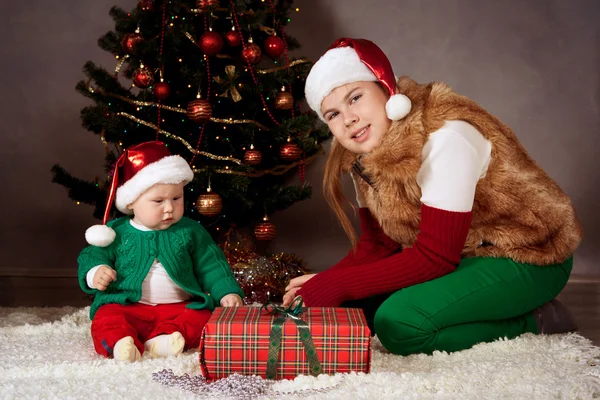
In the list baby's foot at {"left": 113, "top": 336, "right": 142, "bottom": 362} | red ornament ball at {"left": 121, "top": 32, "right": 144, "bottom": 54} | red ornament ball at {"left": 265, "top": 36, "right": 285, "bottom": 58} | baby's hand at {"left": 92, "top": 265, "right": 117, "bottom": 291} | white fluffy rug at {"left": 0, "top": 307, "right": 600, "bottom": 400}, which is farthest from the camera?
red ornament ball at {"left": 265, "top": 36, "right": 285, "bottom": 58}

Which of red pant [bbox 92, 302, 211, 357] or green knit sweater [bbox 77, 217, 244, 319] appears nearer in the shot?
red pant [bbox 92, 302, 211, 357]

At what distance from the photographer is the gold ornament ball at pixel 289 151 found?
9.27 ft

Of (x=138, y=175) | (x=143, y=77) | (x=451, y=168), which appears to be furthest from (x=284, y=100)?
(x=451, y=168)

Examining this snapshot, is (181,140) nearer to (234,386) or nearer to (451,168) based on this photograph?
(451,168)

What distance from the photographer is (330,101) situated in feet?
6.10

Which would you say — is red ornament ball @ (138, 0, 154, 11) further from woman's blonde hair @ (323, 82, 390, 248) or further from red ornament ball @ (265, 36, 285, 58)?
woman's blonde hair @ (323, 82, 390, 248)

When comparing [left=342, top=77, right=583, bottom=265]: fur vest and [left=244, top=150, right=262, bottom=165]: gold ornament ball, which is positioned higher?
[left=244, top=150, right=262, bottom=165]: gold ornament ball

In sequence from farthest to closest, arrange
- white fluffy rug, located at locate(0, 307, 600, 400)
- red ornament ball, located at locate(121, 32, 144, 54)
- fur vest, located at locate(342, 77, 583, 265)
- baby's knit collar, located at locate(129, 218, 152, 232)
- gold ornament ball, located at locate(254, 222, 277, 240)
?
1. gold ornament ball, located at locate(254, 222, 277, 240)
2. red ornament ball, located at locate(121, 32, 144, 54)
3. baby's knit collar, located at locate(129, 218, 152, 232)
4. fur vest, located at locate(342, 77, 583, 265)
5. white fluffy rug, located at locate(0, 307, 600, 400)

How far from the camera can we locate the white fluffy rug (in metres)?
1.39

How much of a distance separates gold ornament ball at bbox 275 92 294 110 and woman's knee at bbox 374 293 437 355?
1.25 metres

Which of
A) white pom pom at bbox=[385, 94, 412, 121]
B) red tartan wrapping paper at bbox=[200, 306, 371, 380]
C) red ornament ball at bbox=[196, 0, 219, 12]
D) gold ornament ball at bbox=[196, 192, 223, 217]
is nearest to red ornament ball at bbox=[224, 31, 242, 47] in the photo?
red ornament ball at bbox=[196, 0, 219, 12]

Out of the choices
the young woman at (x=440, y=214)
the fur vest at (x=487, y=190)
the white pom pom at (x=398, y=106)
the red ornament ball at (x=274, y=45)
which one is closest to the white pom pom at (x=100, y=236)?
the young woman at (x=440, y=214)

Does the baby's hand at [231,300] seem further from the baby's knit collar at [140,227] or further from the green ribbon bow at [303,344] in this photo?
the green ribbon bow at [303,344]

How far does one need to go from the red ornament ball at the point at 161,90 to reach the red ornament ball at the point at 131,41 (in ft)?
0.55
